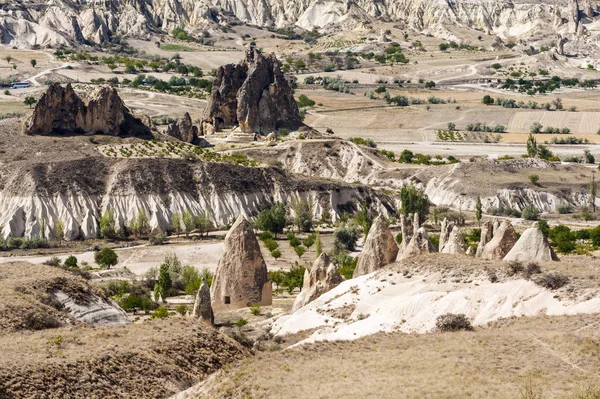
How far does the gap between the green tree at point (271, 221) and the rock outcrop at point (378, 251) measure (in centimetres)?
4623

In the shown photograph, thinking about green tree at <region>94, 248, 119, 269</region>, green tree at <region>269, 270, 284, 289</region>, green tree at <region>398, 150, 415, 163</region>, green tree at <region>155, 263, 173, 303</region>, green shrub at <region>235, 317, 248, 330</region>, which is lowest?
green tree at <region>398, 150, 415, 163</region>

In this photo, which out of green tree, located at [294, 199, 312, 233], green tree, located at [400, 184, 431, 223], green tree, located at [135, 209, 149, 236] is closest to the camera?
green tree, located at [135, 209, 149, 236]

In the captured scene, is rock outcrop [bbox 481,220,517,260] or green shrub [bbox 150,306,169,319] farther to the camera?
green shrub [bbox 150,306,169,319]

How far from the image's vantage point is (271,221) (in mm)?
96000

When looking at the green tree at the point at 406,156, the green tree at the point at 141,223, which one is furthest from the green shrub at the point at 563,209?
the green tree at the point at 141,223

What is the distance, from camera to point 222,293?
5016 centimetres

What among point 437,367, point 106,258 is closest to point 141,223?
point 106,258

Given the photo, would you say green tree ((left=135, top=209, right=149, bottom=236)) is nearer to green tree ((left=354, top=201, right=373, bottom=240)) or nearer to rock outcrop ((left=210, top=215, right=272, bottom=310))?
green tree ((left=354, top=201, right=373, bottom=240))

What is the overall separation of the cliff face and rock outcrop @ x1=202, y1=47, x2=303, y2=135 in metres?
25.4

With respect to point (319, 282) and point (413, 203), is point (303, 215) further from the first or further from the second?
point (319, 282)

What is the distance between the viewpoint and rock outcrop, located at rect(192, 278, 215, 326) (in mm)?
44344

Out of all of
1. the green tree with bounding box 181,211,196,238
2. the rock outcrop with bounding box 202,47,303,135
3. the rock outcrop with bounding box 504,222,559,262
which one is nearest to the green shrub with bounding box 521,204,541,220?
the green tree with bounding box 181,211,196,238

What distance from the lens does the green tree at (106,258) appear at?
261 feet

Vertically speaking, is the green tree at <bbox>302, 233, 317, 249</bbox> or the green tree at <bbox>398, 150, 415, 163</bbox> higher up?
the green tree at <bbox>302, 233, 317, 249</bbox>
